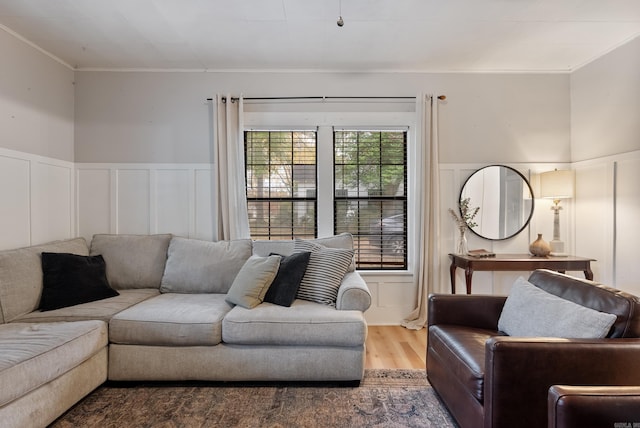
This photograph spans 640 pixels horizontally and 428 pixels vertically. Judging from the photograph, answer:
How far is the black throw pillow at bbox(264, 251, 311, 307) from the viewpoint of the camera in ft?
8.42

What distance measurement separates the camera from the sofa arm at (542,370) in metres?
1.44

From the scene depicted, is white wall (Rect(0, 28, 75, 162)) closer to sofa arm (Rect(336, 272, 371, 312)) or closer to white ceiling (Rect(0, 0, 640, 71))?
white ceiling (Rect(0, 0, 640, 71))

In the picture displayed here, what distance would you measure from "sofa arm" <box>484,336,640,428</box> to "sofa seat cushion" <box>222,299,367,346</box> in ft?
3.23

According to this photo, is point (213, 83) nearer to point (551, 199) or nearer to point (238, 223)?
point (238, 223)

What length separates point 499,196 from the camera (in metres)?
3.61

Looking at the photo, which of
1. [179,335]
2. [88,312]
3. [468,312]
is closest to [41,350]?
[88,312]

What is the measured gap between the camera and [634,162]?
9.32 ft

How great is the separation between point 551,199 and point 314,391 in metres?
3.02

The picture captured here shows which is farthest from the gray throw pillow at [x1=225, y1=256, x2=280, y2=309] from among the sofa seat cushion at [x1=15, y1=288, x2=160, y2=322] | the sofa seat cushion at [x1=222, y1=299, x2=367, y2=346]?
the sofa seat cushion at [x1=15, y1=288, x2=160, y2=322]

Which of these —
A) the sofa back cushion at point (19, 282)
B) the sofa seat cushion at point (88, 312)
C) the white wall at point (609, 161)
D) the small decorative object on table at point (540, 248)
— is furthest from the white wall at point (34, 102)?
the white wall at point (609, 161)

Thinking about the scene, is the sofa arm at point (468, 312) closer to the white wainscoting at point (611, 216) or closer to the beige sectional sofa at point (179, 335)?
the beige sectional sofa at point (179, 335)

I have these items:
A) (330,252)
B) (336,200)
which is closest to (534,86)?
(336,200)

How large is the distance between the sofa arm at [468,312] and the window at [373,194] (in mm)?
1473

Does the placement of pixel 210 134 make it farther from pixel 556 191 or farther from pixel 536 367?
pixel 556 191
